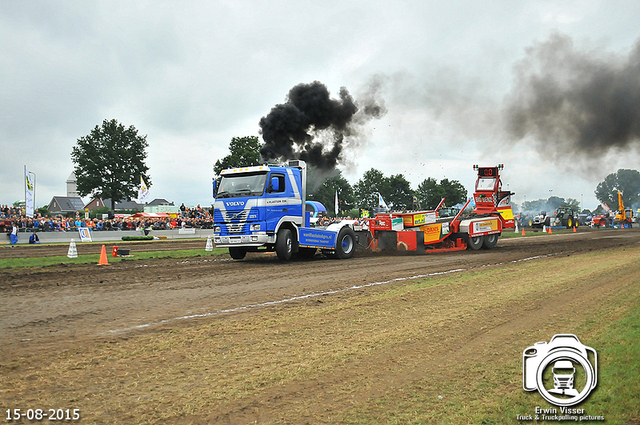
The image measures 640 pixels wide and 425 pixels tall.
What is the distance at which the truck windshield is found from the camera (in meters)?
15.1

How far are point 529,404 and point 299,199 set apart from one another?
41.2 ft

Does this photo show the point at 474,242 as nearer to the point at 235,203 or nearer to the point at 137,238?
the point at 235,203

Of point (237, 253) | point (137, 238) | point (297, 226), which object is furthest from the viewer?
point (137, 238)

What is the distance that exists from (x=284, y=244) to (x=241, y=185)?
2.37 m

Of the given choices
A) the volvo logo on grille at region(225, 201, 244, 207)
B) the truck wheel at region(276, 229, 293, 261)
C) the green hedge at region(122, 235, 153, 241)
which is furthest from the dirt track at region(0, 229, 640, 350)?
the green hedge at region(122, 235, 153, 241)

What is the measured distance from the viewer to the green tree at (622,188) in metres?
133

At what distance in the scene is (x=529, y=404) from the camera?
13.2 ft

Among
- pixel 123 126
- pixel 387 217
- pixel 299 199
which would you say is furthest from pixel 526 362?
pixel 123 126

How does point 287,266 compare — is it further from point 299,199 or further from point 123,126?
point 123,126

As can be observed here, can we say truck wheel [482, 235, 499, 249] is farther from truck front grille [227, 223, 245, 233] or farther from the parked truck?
truck front grille [227, 223, 245, 233]

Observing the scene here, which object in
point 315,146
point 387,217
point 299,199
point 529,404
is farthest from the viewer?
point 315,146

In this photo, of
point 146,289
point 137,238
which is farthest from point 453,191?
point 146,289

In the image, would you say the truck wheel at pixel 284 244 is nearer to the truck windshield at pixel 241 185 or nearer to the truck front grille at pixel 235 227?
the truck front grille at pixel 235 227

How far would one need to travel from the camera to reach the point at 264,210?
49.0 feet
